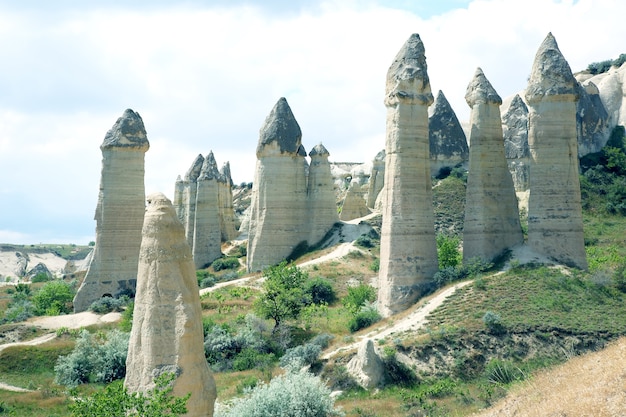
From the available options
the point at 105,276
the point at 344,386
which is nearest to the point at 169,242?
the point at 344,386

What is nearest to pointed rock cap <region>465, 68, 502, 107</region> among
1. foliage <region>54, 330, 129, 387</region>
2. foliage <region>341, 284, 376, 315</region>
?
foliage <region>341, 284, 376, 315</region>

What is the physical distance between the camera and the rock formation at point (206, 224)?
52.5 m

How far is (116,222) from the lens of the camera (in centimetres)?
4053

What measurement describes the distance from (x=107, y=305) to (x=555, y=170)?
2276 centimetres

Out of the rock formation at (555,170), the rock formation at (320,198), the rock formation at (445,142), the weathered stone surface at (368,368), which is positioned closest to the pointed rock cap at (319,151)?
the rock formation at (320,198)

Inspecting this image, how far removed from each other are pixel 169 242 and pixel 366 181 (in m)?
60.0

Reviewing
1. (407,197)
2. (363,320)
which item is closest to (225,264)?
(363,320)

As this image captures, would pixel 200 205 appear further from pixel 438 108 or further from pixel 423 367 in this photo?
pixel 423 367

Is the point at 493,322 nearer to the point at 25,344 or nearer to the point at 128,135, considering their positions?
the point at 25,344

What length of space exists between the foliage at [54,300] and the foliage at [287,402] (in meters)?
25.5

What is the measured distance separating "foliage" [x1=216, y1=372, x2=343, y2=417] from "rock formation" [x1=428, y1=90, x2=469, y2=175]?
3328 cm

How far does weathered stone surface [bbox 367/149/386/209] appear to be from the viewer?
198ft

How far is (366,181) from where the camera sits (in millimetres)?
74125

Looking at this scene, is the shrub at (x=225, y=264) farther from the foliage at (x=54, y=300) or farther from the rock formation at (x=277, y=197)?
the foliage at (x=54, y=300)
